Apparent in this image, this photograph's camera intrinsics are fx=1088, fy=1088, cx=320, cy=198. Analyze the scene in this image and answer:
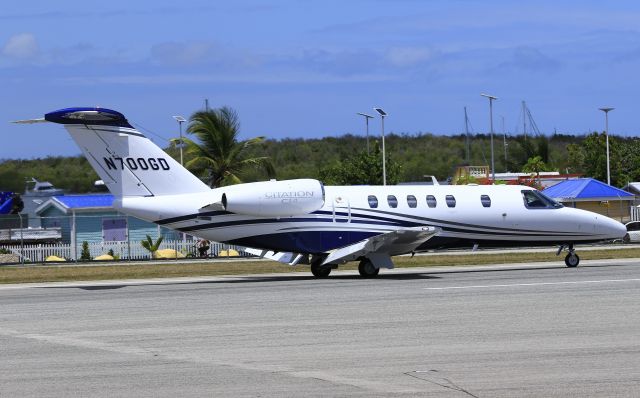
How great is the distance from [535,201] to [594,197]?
105 ft

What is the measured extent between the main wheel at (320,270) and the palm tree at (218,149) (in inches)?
962

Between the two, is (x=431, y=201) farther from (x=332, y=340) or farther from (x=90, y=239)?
(x=90, y=239)

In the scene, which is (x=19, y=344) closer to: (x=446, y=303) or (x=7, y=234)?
(x=446, y=303)

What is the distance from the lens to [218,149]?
55.4 meters

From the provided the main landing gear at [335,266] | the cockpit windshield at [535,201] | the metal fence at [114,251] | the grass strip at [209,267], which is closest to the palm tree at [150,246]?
the metal fence at [114,251]

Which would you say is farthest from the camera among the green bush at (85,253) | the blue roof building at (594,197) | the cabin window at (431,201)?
the blue roof building at (594,197)

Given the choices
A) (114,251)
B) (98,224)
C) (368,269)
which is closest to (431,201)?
(368,269)

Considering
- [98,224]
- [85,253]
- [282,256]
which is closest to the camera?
[282,256]

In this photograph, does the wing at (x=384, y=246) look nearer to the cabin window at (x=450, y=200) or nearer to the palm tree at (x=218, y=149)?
the cabin window at (x=450, y=200)

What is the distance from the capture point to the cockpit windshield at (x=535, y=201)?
32.8 m

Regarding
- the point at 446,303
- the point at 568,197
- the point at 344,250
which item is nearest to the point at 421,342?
the point at 446,303

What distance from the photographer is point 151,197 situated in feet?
93.6

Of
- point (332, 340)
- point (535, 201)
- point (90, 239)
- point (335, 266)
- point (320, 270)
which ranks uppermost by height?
point (535, 201)

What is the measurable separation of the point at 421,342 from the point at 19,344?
19.4 feet
